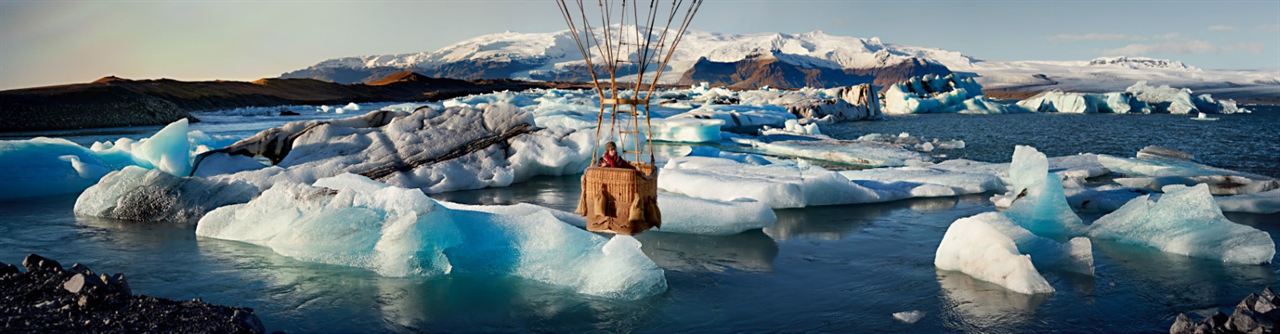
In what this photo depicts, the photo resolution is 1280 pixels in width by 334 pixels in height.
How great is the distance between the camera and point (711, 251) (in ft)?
25.4

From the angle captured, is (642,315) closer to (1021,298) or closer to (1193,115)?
(1021,298)

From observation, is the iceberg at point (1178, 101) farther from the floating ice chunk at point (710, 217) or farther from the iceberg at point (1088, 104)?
the floating ice chunk at point (710, 217)

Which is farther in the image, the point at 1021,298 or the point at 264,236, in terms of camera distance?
the point at 264,236

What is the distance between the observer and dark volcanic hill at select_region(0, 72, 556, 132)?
3144cm

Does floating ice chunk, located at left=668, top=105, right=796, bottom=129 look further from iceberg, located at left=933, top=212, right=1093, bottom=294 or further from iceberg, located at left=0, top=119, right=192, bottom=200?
iceberg, located at left=933, top=212, right=1093, bottom=294

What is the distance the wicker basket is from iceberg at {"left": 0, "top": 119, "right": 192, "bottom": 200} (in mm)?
8215

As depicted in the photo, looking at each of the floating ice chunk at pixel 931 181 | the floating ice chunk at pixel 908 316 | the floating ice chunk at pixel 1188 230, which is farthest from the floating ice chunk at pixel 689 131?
the floating ice chunk at pixel 908 316

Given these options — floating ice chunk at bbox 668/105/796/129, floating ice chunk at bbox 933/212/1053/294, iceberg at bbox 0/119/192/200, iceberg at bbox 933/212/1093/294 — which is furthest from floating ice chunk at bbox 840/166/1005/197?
floating ice chunk at bbox 668/105/796/129

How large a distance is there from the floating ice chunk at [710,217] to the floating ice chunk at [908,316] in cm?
302

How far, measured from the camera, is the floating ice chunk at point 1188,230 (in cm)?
734

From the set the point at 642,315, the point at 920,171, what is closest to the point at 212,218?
the point at 642,315

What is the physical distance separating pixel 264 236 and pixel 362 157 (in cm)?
454

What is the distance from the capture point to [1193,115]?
4806 centimetres

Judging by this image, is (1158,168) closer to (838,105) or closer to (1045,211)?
(1045,211)
